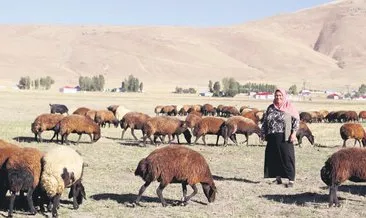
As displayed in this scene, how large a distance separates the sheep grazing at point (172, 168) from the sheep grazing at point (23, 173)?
194 cm

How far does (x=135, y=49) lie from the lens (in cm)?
19688

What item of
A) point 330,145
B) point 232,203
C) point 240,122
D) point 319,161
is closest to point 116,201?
point 232,203

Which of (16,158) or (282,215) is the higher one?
(16,158)

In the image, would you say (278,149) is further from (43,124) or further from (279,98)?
(43,124)

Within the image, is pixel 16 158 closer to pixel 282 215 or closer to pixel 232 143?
pixel 282 215

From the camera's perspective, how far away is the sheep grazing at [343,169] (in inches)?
428

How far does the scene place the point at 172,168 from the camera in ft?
34.1

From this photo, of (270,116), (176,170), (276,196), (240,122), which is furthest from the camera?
(240,122)

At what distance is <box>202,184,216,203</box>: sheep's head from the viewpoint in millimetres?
11023

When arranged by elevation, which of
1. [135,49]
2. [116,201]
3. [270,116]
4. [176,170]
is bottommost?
[116,201]

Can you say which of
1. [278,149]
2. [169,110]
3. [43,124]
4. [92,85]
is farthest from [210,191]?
[92,85]

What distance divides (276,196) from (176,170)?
292 cm

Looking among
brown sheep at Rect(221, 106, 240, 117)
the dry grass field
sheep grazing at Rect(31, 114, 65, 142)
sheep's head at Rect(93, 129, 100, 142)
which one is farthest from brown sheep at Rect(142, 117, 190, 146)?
brown sheep at Rect(221, 106, 240, 117)

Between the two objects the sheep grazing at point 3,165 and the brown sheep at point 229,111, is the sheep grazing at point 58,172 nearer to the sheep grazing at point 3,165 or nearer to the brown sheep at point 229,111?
the sheep grazing at point 3,165
